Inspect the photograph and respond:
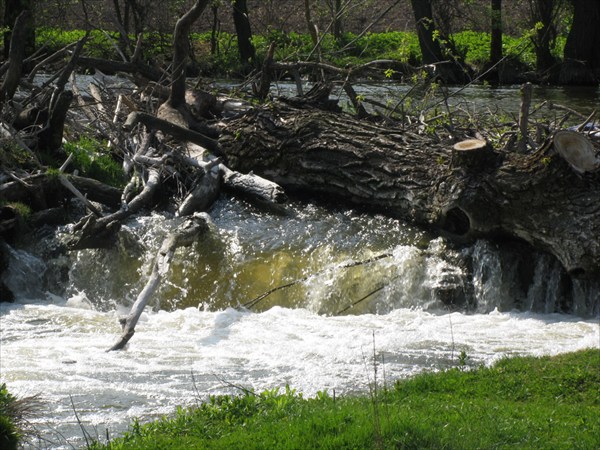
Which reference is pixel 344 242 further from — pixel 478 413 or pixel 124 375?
pixel 478 413

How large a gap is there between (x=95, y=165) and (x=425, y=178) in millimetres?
4488

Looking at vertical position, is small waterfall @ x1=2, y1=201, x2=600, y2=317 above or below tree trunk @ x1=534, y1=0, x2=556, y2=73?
below

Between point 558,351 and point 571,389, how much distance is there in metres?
1.55

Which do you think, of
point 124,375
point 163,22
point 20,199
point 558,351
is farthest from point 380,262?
point 163,22

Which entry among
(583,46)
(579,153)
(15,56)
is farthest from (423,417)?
(583,46)

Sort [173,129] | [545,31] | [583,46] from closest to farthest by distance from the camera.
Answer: [173,129] < [583,46] < [545,31]

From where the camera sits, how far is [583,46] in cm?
2981

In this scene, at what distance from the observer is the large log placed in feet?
32.1

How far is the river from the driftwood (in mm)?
171

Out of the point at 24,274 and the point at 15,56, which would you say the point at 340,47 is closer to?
the point at 15,56

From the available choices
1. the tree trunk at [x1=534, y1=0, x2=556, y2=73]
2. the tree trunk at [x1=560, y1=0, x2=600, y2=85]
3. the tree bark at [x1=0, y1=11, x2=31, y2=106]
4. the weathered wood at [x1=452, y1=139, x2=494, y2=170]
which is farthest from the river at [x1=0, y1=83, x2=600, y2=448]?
the tree trunk at [x1=534, y1=0, x2=556, y2=73]

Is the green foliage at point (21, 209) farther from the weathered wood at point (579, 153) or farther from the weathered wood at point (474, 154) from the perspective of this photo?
the weathered wood at point (579, 153)

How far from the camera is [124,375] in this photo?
831 centimetres

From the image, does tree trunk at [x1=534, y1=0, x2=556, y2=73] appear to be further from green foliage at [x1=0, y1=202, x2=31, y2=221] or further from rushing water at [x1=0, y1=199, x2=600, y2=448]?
green foliage at [x1=0, y1=202, x2=31, y2=221]
